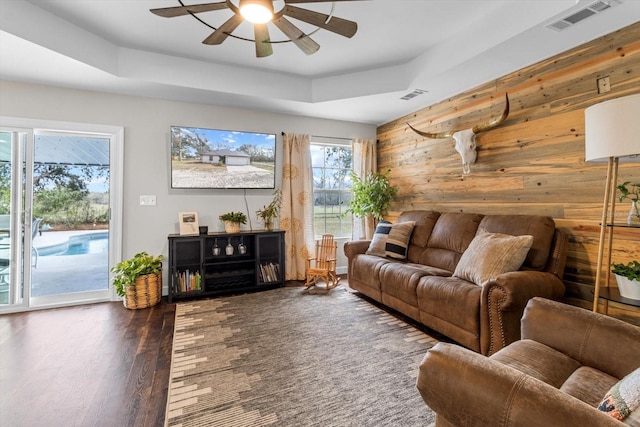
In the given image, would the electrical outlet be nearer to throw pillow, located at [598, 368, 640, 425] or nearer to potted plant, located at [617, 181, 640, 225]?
potted plant, located at [617, 181, 640, 225]

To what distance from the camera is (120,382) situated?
208 centimetres

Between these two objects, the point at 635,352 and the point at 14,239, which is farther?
the point at 14,239

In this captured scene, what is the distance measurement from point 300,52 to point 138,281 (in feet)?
10.3

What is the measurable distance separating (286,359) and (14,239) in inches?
133

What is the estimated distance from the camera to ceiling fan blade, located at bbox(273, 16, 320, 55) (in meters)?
2.01

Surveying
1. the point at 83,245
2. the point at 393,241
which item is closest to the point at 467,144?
the point at 393,241

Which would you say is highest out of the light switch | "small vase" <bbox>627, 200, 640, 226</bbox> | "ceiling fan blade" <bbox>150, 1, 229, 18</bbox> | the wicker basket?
"ceiling fan blade" <bbox>150, 1, 229, 18</bbox>

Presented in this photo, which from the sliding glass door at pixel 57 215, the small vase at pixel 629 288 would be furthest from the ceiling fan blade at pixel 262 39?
the small vase at pixel 629 288

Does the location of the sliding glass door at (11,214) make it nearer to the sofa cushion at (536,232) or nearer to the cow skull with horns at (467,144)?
the cow skull with horns at (467,144)

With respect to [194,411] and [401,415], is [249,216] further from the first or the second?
[401,415]

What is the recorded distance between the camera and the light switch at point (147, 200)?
3.98 m

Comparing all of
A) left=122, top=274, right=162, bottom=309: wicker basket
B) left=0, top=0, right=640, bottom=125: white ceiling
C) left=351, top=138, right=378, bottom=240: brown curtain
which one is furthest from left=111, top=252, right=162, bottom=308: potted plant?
left=351, top=138, right=378, bottom=240: brown curtain

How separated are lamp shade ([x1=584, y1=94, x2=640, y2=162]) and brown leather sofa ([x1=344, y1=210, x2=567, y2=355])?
0.92m

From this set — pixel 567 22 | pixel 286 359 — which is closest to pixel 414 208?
pixel 567 22
